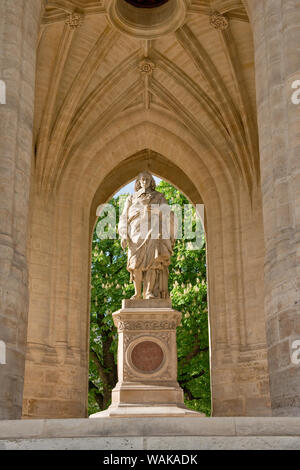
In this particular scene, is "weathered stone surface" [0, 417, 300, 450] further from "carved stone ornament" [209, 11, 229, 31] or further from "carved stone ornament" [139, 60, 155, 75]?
"carved stone ornament" [139, 60, 155, 75]

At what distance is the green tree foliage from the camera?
21984 mm

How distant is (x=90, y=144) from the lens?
2005 centimetres

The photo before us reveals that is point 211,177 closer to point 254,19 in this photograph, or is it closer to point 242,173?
point 242,173

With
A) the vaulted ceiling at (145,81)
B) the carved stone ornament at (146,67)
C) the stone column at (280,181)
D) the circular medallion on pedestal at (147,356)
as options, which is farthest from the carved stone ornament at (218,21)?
the circular medallion on pedestal at (147,356)

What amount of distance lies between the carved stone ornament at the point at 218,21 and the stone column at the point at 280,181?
20.7 ft

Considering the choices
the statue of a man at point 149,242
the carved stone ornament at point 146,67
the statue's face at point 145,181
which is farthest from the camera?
the carved stone ornament at point 146,67

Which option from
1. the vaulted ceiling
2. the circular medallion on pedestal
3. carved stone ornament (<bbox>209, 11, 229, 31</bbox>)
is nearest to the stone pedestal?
the circular medallion on pedestal

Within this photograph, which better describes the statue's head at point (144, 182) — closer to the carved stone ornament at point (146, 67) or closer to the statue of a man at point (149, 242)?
the statue of a man at point (149, 242)

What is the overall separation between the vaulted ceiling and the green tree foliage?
4584mm

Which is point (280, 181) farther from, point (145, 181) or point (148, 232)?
point (145, 181)

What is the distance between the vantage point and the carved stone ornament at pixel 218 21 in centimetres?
1734
